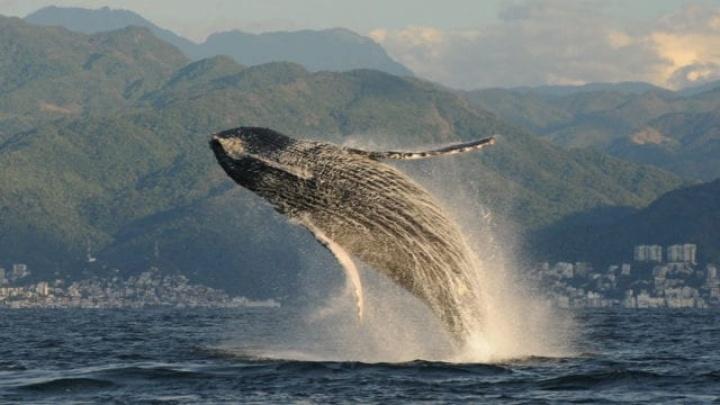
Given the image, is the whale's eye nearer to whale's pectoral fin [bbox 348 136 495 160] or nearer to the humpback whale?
the humpback whale

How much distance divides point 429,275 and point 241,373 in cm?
651

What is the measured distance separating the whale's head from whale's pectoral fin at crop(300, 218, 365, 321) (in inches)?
60.7

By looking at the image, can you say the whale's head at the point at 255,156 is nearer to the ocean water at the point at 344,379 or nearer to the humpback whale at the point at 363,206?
the humpback whale at the point at 363,206

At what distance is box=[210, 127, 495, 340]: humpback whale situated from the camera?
992 inches

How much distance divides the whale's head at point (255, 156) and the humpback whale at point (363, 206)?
0.02 meters

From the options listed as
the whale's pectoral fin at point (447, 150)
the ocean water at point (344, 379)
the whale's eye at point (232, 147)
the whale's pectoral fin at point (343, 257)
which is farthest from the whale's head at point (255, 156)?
the ocean water at point (344, 379)

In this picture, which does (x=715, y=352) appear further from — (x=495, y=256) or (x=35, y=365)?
(x=35, y=365)

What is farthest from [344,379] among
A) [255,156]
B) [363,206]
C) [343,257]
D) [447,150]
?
[447,150]

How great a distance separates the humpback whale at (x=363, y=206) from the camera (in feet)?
82.7

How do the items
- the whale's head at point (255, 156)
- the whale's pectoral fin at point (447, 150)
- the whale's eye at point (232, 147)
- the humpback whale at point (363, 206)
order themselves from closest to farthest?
1. the whale's pectoral fin at point (447, 150)
2. the whale's eye at point (232, 147)
3. the whale's head at point (255, 156)
4. the humpback whale at point (363, 206)

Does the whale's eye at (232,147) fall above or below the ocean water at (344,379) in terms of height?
above

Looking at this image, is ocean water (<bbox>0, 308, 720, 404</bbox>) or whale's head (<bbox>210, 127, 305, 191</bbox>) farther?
ocean water (<bbox>0, 308, 720, 404</bbox>)

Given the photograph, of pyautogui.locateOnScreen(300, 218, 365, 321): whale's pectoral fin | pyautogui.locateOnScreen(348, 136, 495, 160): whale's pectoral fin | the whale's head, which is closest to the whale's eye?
the whale's head

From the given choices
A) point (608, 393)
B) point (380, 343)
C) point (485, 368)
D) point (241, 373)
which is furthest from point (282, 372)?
point (380, 343)
